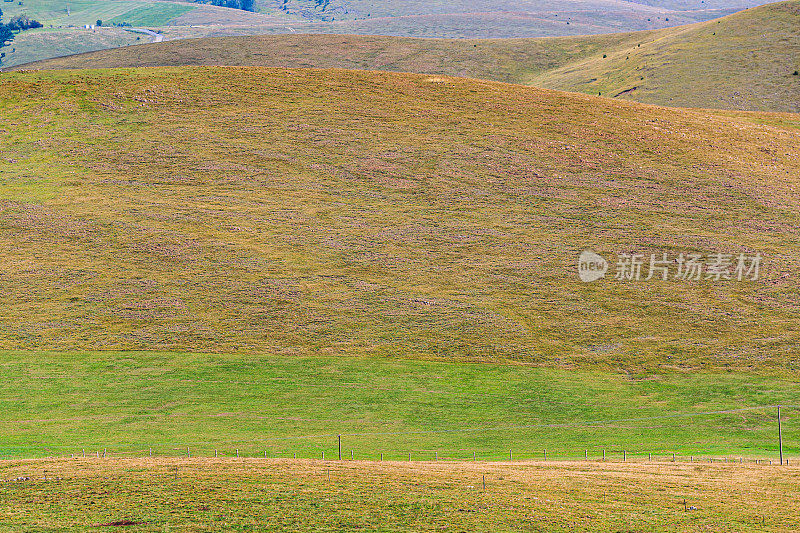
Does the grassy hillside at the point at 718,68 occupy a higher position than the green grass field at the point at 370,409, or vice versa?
the grassy hillside at the point at 718,68

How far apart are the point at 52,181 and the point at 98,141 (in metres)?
8.42

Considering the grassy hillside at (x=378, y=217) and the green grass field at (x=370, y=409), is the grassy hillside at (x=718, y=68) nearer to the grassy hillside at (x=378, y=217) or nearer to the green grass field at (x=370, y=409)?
the grassy hillside at (x=378, y=217)

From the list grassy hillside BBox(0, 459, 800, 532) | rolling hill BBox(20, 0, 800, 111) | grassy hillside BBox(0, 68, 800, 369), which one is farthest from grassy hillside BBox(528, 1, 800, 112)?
grassy hillside BBox(0, 459, 800, 532)

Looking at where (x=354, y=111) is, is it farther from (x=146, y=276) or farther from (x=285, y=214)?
(x=146, y=276)

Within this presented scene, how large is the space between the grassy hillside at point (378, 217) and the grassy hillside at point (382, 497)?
19760 millimetres

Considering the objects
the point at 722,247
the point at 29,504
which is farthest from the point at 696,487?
the point at 722,247

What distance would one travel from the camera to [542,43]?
177125mm

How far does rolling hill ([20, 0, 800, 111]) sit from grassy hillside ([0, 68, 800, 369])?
28.7m

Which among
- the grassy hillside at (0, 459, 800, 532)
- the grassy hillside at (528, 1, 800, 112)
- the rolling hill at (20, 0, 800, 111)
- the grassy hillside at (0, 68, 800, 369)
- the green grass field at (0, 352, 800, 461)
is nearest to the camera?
the grassy hillside at (0, 459, 800, 532)

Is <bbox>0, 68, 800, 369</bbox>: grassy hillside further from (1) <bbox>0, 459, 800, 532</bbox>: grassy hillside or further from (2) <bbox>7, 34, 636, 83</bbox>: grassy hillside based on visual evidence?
(2) <bbox>7, 34, 636, 83</bbox>: grassy hillside

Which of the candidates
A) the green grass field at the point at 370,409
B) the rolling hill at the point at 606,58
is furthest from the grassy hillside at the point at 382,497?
the rolling hill at the point at 606,58

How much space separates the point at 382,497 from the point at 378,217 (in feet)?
142

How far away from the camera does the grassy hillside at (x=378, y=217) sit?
5131cm

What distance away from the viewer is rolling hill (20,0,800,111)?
112188mm
